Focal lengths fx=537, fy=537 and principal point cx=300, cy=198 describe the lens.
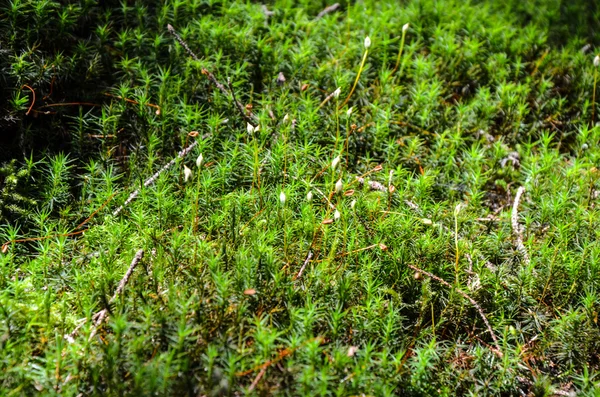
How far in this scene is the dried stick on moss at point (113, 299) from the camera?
91.8 inches

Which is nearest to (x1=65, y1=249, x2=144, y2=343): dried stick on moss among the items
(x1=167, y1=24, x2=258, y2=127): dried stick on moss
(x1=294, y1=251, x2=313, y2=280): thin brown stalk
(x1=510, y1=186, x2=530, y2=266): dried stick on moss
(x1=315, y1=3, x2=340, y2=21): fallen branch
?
(x1=294, y1=251, x2=313, y2=280): thin brown stalk

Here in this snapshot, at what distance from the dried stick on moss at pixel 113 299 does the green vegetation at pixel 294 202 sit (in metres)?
0.01

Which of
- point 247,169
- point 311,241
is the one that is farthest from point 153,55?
point 311,241

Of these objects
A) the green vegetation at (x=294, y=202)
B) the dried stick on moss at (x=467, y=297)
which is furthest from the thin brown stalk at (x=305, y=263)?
the dried stick on moss at (x=467, y=297)

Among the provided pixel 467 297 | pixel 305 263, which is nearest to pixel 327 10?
pixel 305 263

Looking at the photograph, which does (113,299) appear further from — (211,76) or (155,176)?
(211,76)

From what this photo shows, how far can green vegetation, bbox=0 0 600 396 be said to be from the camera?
7.59 ft

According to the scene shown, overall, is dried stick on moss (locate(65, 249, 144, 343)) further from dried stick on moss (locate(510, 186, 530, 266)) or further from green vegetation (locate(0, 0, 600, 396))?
dried stick on moss (locate(510, 186, 530, 266))

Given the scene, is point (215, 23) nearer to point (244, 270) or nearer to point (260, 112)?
point (260, 112)

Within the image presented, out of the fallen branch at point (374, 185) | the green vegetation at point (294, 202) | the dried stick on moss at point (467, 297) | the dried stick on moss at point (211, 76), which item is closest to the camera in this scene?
the green vegetation at point (294, 202)

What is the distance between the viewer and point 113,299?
8.07 ft

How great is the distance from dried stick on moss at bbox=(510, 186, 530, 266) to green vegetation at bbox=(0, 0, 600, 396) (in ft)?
0.04

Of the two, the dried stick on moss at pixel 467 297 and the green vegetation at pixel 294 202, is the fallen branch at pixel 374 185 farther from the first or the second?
the dried stick on moss at pixel 467 297

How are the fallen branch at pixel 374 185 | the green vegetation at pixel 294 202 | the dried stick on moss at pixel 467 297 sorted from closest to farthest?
the green vegetation at pixel 294 202
the dried stick on moss at pixel 467 297
the fallen branch at pixel 374 185
